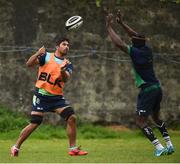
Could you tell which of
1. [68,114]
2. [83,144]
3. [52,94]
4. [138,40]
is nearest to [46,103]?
[52,94]

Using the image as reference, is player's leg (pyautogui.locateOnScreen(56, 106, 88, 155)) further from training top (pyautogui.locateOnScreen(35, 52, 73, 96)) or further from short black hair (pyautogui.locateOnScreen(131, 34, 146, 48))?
short black hair (pyautogui.locateOnScreen(131, 34, 146, 48))

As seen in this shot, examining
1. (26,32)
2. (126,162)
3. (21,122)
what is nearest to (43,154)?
(126,162)

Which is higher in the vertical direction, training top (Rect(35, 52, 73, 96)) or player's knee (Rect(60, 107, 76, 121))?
training top (Rect(35, 52, 73, 96))

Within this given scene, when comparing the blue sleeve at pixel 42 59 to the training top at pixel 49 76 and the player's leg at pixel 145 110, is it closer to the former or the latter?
the training top at pixel 49 76

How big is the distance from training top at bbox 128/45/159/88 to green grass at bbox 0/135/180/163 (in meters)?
1.19

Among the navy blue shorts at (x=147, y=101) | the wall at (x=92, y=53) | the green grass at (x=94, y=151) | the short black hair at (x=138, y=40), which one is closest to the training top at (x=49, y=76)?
the green grass at (x=94, y=151)

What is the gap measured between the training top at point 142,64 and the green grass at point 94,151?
1193 millimetres

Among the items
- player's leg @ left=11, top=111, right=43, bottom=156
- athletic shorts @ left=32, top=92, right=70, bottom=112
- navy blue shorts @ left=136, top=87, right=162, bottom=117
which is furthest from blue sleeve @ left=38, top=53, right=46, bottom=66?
navy blue shorts @ left=136, top=87, right=162, bottom=117

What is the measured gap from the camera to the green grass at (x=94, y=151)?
32.1 ft

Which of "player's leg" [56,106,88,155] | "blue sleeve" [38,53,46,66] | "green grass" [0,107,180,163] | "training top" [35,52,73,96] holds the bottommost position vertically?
"green grass" [0,107,180,163]

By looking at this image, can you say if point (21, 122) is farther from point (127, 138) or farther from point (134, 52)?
point (134, 52)

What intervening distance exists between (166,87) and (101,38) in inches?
72.7

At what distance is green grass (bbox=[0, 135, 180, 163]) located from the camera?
9.79m

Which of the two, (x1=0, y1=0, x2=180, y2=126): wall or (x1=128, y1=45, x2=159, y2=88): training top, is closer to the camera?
(x1=128, y1=45, x2=159, y2=88): training top
